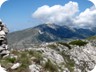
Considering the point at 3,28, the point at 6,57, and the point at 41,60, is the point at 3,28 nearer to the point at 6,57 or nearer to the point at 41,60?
the point at 6,57

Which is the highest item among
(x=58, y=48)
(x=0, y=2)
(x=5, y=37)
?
(x=0, y=2)

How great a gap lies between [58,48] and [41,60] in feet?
43.0

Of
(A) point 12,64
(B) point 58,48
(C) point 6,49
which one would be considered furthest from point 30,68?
(B) point 58,48

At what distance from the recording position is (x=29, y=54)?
12633 mm

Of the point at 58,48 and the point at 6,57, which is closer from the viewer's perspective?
the point at 6,57

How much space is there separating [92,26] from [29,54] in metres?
2.97

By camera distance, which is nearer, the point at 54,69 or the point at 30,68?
the point at 30,68

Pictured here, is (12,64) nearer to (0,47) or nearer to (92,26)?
(0,47)

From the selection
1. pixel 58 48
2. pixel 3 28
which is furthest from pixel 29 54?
pixel 58 48

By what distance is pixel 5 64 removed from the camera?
→ 11.6m

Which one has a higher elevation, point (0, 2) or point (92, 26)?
point (0, 2)

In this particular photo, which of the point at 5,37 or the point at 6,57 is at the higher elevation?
the point at 5,37

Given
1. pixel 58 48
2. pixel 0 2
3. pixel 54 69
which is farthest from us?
pixel 58 48

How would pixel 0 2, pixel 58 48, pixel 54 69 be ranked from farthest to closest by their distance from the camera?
pixel 58 48, pixel 54 69, pixel 0 2
